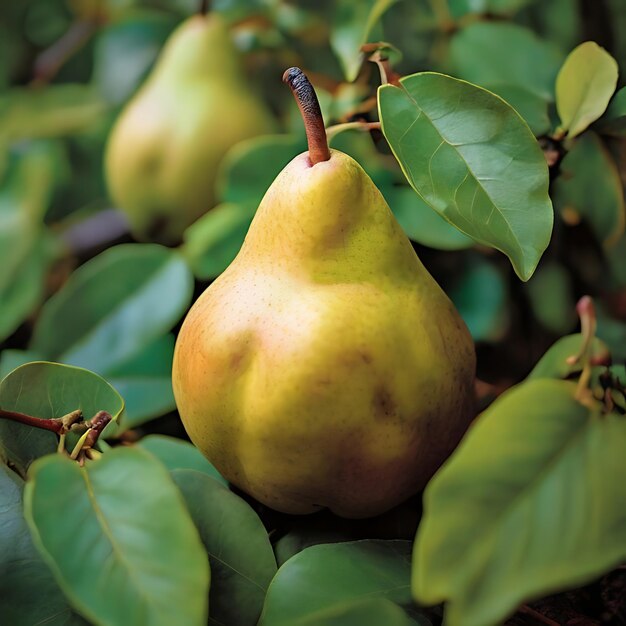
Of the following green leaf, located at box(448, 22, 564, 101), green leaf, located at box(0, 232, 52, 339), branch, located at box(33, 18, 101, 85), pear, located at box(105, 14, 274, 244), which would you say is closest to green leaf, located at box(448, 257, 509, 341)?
green leaf, located at box(448, 22, 564, 101)

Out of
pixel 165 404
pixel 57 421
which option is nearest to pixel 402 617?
pixel 57 421

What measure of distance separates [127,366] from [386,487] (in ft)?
0.94

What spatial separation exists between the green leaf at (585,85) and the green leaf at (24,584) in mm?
344

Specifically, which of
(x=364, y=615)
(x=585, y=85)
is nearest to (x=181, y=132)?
(x=585, y=85)

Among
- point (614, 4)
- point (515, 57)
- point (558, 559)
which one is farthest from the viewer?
point (614, 4)

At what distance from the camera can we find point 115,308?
62cm

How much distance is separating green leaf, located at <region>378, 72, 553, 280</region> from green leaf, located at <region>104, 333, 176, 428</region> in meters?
0.27

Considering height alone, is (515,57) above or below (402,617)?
above

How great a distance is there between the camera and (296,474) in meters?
0.35

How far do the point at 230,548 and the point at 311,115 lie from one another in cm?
21

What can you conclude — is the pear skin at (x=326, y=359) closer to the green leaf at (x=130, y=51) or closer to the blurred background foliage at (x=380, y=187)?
the blurred background foliage at (x=380, y=187)

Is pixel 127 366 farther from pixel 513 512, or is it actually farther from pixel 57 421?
pixel 513 512

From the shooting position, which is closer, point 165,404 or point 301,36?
point 165,404

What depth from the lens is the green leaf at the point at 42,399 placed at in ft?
1.23
